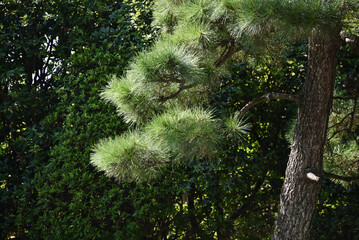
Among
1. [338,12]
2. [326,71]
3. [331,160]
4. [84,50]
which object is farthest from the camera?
[84,50]

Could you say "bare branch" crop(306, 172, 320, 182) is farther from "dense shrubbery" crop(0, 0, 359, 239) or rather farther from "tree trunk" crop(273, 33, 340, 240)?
"dense shrubbery" crop(0, 0, 359, 239)

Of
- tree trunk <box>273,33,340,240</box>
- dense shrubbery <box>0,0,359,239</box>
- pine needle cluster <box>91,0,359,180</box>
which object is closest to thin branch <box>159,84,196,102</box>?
pine needle cluster <box>91,0,359,180</box>

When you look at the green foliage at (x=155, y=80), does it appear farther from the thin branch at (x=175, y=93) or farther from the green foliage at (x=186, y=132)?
the green foliage at (x=186, y=132)

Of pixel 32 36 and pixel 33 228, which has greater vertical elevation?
pixel 32 36

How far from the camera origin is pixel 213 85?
90.7 inches

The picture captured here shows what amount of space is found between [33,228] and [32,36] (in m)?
1.62

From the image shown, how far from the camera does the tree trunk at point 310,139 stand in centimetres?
210

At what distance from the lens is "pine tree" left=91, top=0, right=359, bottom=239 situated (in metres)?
1.64

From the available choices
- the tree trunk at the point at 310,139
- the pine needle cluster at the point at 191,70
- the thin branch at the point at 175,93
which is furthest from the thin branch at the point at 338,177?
the thin branch at the point at 175,93

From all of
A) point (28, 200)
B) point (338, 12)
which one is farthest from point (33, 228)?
point (338, 12)

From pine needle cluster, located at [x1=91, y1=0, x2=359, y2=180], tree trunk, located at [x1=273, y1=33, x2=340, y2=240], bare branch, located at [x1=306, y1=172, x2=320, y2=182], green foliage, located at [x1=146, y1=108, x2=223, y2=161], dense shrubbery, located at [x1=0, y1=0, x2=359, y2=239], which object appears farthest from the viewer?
dense shrubbery, located at [x1=0, y1=0, x2=359, y2=239]

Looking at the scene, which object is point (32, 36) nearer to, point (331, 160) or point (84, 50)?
point (84, 50)

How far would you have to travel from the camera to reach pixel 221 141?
192 centimetres

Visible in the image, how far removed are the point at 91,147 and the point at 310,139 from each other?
5.80 ft
